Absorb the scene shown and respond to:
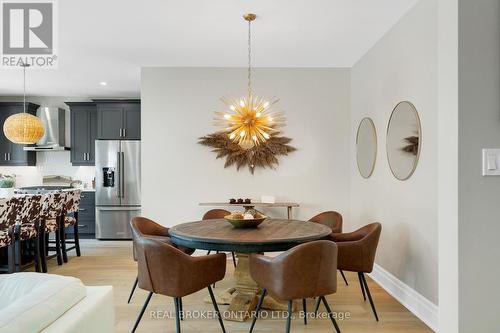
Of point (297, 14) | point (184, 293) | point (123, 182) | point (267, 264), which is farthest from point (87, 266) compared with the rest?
point (297, 14)

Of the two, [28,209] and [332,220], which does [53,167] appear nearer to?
A: [28,209]

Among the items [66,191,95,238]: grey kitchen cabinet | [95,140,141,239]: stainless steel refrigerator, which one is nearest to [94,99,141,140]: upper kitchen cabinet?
[95,140,141,239]: stainless steel refrigerator

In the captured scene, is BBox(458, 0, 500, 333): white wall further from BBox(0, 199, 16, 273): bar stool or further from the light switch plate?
BBox(0, 199, 16, 273): bar stool

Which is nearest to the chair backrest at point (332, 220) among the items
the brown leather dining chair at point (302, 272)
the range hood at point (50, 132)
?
the brown leather dining chair at point (302, 272)

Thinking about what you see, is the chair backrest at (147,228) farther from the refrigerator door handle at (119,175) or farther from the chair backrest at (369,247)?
the refrigerator door handle at (119,175)

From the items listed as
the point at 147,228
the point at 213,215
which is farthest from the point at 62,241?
the point at 213,215

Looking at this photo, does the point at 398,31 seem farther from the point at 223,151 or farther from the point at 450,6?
the point at 223,151

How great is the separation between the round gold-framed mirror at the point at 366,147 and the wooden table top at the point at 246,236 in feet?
4.64

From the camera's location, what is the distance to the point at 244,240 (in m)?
2.43

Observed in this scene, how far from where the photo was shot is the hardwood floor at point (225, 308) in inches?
→ 106

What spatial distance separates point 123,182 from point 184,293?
410 centimetres

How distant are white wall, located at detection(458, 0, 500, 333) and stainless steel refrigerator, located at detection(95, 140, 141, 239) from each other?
531cm

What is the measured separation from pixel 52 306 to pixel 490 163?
193 centimetres

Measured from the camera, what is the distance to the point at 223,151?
4.80m
